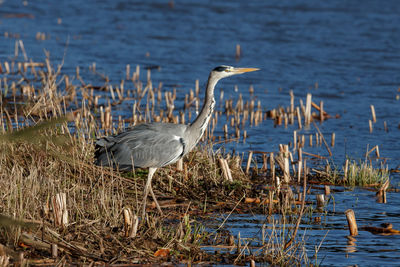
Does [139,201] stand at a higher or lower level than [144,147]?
lower

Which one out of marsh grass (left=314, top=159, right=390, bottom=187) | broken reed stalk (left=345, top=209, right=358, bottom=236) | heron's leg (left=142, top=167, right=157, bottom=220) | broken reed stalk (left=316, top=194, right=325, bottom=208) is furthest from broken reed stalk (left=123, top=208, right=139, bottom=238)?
marsh grass (left=314, top=159, right=390, bottom=187)

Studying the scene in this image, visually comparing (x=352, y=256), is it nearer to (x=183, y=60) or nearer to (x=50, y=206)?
(x=50, y=206)

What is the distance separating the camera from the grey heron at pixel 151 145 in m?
7.57

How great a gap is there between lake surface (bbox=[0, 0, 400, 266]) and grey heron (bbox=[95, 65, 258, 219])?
5.61 ft

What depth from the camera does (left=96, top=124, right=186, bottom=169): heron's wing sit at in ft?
24.8

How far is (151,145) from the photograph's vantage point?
302 inches

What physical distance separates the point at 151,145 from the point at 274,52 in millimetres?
13314

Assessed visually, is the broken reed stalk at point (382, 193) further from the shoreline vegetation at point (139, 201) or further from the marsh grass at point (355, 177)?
the marsh grass at point (355, 177)

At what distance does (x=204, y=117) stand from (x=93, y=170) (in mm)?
1381

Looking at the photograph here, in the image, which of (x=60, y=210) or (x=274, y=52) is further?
(x=274, y=52)

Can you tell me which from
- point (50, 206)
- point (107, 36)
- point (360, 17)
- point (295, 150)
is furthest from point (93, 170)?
point (360, 17)

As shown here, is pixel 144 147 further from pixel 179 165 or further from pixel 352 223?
pixel 352 223

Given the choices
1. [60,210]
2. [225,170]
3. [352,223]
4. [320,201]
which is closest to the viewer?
[60,210]

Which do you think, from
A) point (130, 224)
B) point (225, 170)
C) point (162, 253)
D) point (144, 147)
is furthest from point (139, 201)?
point (162, 253)
